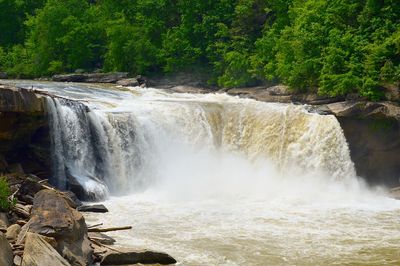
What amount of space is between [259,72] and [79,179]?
56.1 feet

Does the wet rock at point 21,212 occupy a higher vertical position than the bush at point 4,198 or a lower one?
lower

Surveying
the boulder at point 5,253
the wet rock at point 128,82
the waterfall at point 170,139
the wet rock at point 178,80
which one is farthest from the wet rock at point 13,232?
the wet rock at point 178,80

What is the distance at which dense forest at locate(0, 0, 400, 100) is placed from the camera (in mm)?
24369

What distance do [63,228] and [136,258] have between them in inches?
65.9

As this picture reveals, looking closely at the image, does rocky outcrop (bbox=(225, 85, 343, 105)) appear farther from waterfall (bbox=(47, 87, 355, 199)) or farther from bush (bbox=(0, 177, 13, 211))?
bush (bbox=(0, 177, 13, 211))

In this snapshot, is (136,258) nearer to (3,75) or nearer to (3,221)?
(3,221)

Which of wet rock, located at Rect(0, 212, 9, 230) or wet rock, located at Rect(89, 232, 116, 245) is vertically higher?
wet rock, located at Rect(0, 212, 9, 230)

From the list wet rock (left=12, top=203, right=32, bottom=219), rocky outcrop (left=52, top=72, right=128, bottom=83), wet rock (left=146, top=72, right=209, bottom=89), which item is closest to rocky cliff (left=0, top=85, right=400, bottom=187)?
wet rock (left=12, top=203, right=32, bottom=219)

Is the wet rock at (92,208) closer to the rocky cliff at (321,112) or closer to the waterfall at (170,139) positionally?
the waterfall at (170,139)

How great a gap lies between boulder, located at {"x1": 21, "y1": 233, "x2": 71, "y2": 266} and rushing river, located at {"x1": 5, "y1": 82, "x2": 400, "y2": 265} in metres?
3.32

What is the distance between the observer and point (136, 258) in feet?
37.7

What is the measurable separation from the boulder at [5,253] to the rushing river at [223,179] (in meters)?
4.03

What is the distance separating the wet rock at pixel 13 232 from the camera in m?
10.2

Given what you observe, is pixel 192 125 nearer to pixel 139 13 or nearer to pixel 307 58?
pixel 307 58
